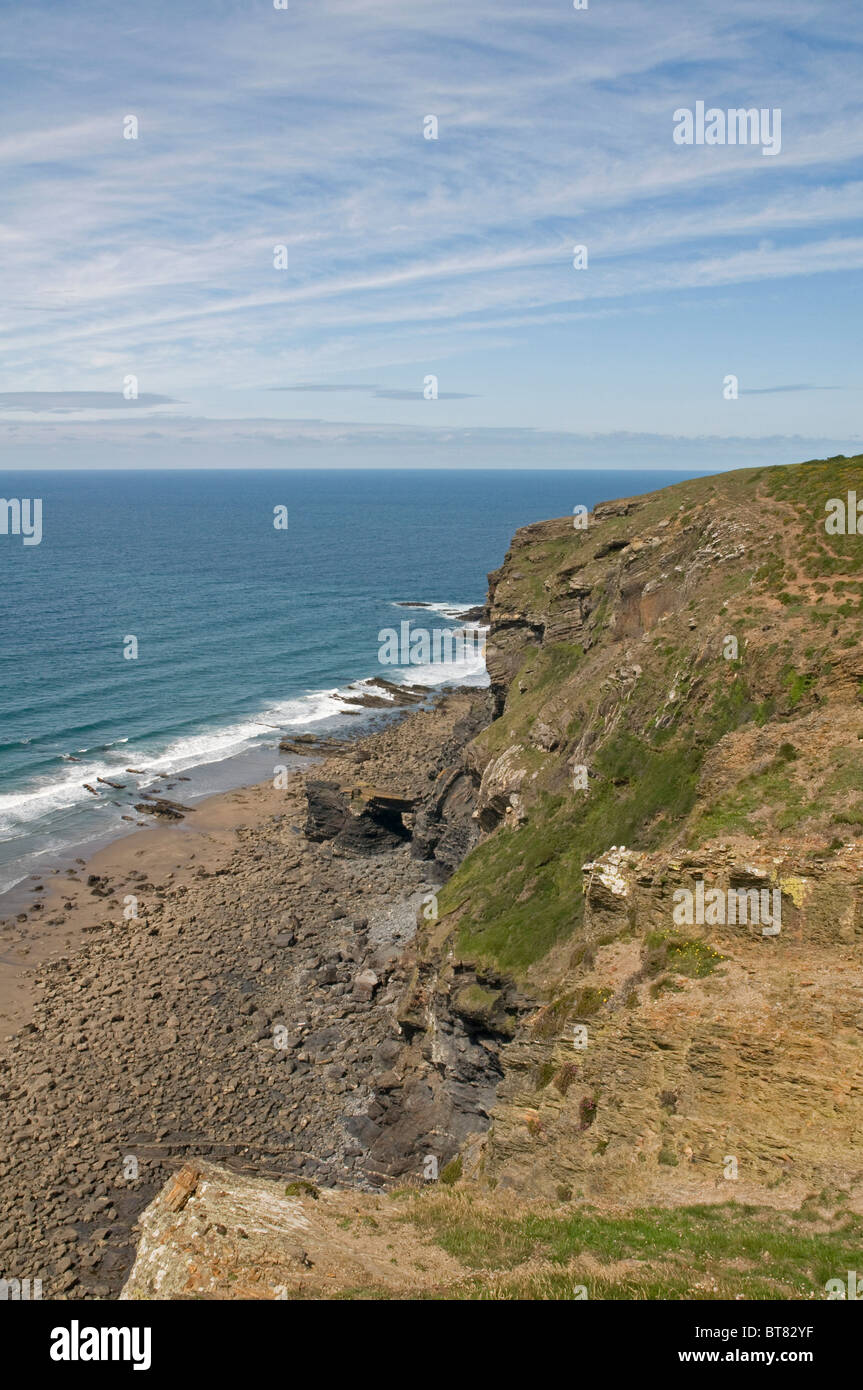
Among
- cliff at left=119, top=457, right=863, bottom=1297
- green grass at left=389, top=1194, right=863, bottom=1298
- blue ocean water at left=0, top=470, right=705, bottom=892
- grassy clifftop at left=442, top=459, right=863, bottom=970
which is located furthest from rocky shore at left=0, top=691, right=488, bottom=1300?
green grass at left=389, top=1194, right=863, bottom=1298

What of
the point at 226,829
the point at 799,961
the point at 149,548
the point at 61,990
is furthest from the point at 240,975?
the point at 149,548

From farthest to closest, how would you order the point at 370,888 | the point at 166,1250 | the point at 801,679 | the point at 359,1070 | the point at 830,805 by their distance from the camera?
the point at 370,888
the point at 359,1070
the point at 801,679
the point at 830,805
the point at 166,1250

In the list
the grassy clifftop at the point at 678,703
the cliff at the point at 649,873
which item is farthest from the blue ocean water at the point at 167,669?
the grassy clifftop at the point at 678,703

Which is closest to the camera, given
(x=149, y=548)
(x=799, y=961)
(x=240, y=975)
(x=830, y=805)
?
(x=799, y=961)

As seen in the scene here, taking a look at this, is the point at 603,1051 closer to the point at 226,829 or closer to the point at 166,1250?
the point at 166,1250

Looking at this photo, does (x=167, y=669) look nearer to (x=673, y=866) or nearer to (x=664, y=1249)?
(x=673, y=866)

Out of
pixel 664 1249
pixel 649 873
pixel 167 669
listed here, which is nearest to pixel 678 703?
pixel 649 873

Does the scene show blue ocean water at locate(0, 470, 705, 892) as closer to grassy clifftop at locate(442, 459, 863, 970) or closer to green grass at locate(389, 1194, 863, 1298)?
grassy clifftop at locate(442, 459, 863, 970)
